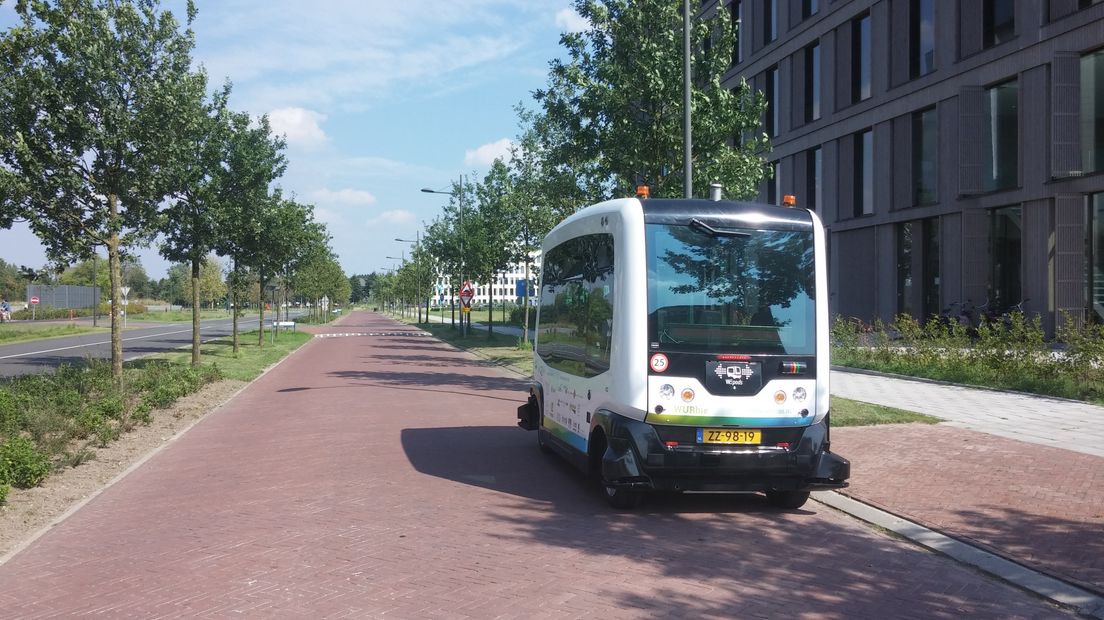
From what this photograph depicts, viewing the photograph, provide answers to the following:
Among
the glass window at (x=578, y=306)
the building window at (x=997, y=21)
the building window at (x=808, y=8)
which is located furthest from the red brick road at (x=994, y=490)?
the building window at (x=808, y=8)

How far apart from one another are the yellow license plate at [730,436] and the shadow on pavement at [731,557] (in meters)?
0.65

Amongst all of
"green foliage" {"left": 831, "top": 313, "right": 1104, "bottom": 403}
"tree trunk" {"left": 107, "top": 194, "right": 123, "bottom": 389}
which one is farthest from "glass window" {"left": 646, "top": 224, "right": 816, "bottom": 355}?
"tree trunk" {"left": 107, "top": 194, "right": 123, "bottom": 389}

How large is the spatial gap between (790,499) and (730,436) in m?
1.04

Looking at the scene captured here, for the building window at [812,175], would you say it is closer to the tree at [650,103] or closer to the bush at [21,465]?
the tree at [650,103]

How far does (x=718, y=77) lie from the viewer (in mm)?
17797

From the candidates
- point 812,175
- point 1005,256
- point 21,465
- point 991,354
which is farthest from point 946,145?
point 21,465

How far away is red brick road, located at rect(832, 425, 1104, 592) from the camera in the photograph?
19.5 feet

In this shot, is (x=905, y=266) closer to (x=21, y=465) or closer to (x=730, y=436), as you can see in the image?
(x=730, y=436)

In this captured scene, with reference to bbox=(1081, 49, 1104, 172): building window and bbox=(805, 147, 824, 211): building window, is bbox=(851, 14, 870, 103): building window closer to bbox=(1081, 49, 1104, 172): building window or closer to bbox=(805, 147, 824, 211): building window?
bbox=(805, 147, 824, 211): building window

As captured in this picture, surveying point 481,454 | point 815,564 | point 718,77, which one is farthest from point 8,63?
point 718,77

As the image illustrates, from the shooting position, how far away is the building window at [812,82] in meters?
34.8

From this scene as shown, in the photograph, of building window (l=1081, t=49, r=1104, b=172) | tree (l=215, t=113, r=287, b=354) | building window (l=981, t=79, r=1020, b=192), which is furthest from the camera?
building window (l=981, t=79, r=1020, b=192)

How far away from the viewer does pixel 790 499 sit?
724cm

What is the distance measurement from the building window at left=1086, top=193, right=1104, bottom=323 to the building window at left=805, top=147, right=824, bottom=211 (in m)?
12.5
